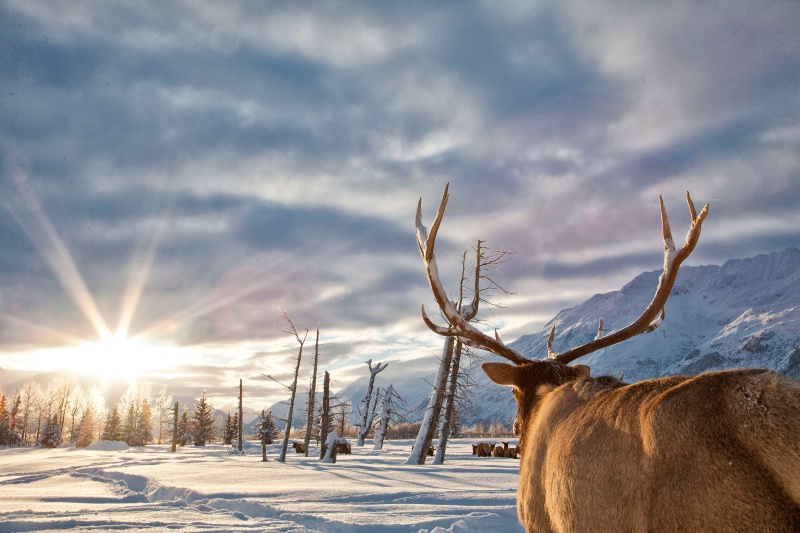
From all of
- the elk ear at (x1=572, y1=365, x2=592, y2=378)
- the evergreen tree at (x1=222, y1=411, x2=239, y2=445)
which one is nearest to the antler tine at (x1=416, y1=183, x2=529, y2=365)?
the elk ear at (x1=572, y1=365, x2=592, y2=378)

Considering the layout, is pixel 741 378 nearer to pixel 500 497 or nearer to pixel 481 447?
pixel 500 497

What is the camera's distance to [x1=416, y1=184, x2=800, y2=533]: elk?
1.77 metres

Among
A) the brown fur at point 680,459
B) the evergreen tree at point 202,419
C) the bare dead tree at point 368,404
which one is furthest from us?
the evergreen tree at point 202,419

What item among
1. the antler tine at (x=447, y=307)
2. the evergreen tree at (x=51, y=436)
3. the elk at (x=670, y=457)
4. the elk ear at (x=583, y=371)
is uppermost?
the antler tine at (x=447, y=307)

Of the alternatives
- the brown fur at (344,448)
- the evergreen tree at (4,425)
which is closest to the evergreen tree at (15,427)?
the evergreen tree at (4,425)

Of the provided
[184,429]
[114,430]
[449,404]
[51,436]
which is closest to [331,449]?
[449,404]

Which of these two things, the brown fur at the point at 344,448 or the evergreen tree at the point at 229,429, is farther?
the evergreen tree at the point at 229,429

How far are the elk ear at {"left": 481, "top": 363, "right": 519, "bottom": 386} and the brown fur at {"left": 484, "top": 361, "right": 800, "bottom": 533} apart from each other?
44.0 inches

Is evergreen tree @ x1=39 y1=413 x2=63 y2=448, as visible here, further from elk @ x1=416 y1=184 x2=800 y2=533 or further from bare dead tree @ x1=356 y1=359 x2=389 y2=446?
elk @ x1=416 y1=184 x2=800 y2=533

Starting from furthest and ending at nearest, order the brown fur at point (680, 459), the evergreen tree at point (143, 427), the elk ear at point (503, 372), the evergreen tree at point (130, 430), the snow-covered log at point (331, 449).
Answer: the evergreen tree at point (130, 430), the evergreen tree at point (143, 427), the snow-covered log at point (331, 449), the elk ear at point (503, 372), the brown fur at point (680, 459)

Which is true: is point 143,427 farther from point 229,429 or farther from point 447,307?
point 447,307

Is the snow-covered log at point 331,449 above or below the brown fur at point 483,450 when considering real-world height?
above

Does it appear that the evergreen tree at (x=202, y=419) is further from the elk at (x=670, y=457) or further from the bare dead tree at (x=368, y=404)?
the elk at (x=670, y=457)

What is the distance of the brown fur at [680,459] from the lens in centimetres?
177
